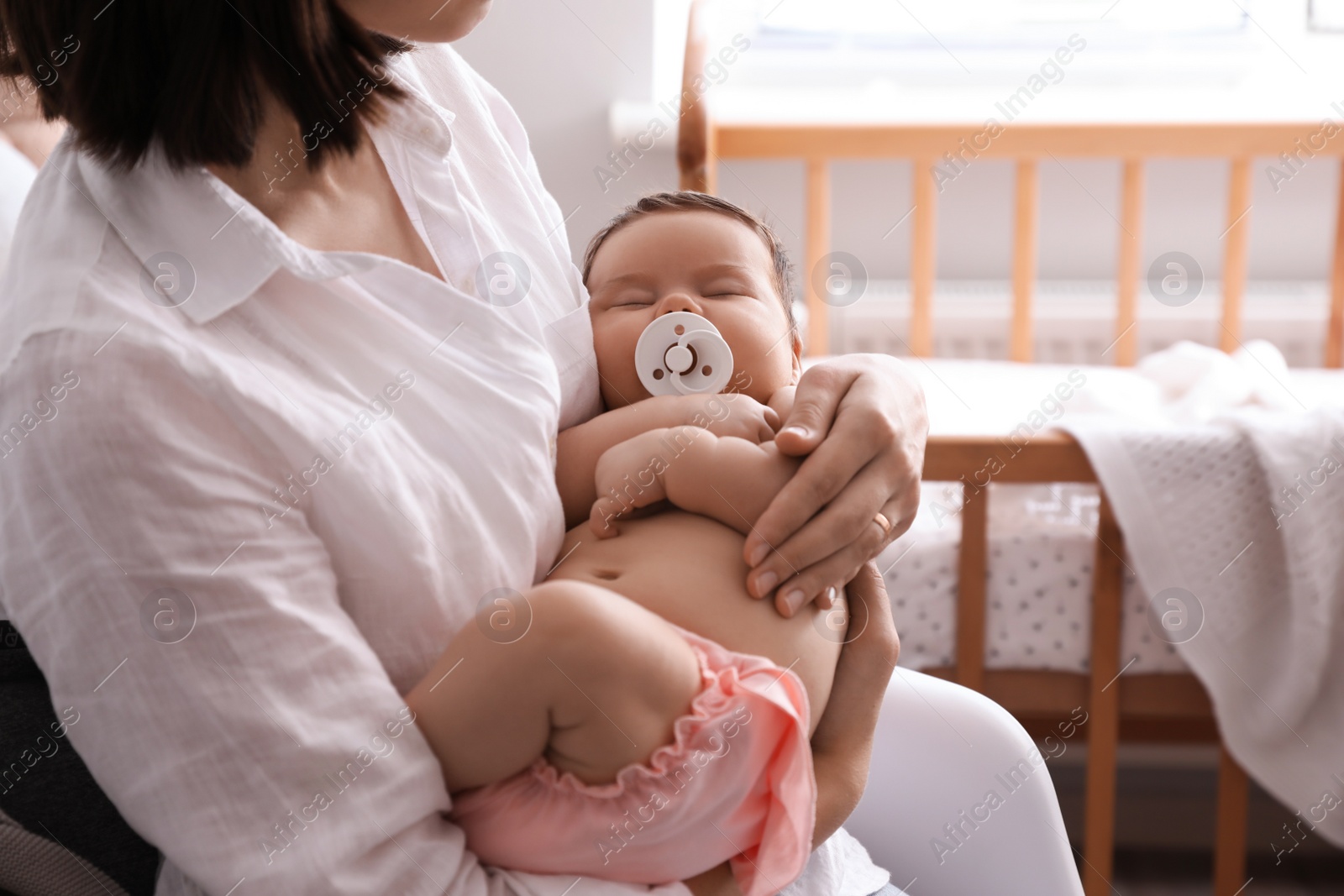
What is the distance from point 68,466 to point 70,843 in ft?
0.92

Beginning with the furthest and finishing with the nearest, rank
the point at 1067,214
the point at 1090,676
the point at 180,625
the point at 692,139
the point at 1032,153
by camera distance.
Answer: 1. the point at 1067,214
2. the point at 1032,153
3. the point at 692,139
4. the point at 1090,676
5. the point at 180,625

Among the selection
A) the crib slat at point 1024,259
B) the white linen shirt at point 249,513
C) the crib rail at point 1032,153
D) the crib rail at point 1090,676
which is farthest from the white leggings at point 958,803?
the crib slat at point 1024,259

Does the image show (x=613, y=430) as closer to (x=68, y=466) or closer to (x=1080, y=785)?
(x=68, y=466)

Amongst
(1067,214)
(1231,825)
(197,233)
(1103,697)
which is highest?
(197,233)

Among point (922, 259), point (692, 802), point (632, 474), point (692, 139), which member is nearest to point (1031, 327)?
point (922, 259)

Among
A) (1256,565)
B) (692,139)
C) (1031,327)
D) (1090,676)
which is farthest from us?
(1031,327)

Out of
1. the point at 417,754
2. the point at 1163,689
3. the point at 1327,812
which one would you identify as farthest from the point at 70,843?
the point at 1327,812

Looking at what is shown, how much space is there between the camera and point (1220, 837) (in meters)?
1.41

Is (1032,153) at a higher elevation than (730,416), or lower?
lower

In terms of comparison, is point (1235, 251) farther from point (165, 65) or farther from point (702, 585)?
point (165, 65)

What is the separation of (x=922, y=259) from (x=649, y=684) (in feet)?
5.50

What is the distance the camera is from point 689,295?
0.86 metres

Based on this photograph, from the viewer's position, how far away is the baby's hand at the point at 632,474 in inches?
28.4

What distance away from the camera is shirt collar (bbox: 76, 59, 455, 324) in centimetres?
56
